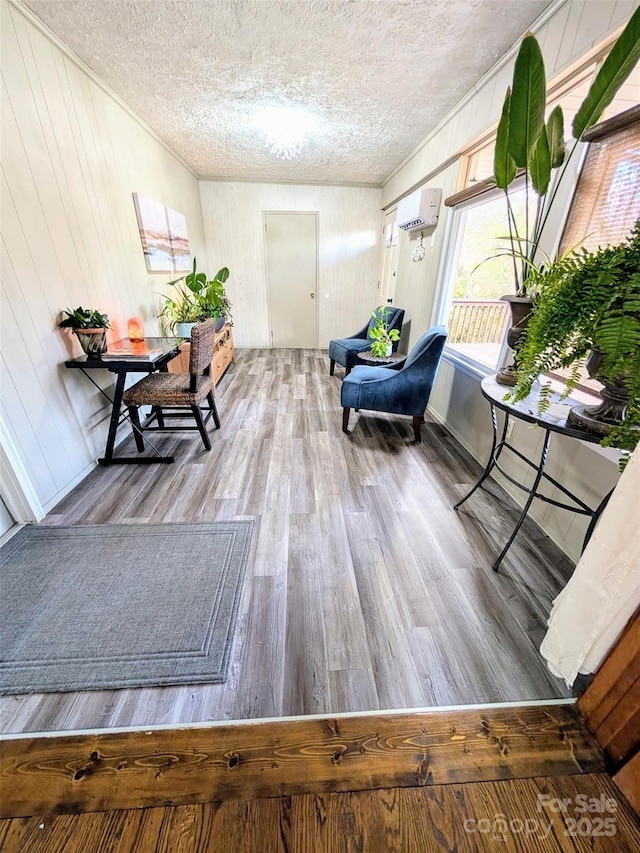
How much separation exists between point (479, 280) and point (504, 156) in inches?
59.9

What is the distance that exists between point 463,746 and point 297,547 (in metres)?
0.96

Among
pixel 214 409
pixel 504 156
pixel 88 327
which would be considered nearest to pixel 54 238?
pixel 88 327

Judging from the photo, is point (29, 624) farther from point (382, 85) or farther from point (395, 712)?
point (382, 85)

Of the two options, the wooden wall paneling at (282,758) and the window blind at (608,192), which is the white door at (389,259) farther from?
the wooden wall paneling at (282,758)

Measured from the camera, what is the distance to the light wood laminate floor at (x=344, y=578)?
43.4 inches

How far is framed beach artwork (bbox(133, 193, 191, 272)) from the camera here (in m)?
3.02

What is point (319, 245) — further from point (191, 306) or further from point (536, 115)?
point (536, 115)

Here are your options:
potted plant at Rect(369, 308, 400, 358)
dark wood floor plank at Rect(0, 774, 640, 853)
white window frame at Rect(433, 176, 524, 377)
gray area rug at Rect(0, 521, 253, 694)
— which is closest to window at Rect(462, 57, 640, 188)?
white window frame at Rect(433, 176, 524, 377)

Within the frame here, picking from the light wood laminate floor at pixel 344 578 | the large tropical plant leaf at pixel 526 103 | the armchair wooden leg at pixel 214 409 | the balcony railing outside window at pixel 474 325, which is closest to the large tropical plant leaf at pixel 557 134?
the large tropical plant leaf at pixel 526 103

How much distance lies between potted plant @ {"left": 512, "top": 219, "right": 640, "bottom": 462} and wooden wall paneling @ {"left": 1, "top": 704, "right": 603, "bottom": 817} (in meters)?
0.96

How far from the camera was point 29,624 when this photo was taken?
1301mm

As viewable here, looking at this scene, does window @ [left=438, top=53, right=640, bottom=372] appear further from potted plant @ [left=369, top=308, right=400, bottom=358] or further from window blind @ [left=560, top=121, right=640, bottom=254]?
potted plant @ [left=369, top=308, right=400, bottom=358]

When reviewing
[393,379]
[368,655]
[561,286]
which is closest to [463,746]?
[368,655]

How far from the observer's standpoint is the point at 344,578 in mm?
1532
